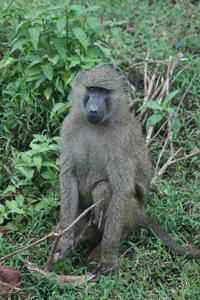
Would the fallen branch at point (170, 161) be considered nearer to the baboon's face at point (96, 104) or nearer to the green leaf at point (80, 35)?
the baboon's face at point (96, 104)

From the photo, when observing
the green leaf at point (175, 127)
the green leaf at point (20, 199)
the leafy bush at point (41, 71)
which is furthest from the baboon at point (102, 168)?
the green leaf at point (175, 127)

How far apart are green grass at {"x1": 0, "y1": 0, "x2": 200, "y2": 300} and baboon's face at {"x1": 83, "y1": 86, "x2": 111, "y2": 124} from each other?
0.74 meters

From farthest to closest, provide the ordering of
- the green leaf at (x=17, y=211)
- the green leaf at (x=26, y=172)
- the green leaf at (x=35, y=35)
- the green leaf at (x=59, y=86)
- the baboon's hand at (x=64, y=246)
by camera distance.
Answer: the green leaf at (x=59, y=86) < the green leaf at (x=35, y=35) < the green leaf at (x=26, y=172) < the green leaf at (x=17, y=211) < the baboon's hand at (x=64, y=246)

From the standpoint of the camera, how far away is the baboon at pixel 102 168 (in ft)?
16.3

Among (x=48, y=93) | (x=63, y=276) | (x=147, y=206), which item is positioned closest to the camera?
(x=63, y=276)

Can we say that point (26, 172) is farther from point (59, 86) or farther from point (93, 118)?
point (59, 86)

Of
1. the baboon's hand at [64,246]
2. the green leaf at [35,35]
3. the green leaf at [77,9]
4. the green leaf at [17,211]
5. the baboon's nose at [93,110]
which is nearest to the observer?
the baboon's nose at [93,110]

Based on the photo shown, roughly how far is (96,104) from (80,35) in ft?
4.14

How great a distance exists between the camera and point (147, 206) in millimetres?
5570

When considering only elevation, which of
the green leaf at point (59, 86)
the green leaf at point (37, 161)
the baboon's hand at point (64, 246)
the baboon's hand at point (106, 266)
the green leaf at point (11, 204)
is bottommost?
the baboon's hand at point (106, 266)

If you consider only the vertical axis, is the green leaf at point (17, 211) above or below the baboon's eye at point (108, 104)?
below

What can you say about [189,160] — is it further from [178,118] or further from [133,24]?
[133,24]

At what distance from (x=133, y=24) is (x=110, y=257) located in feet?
11.3

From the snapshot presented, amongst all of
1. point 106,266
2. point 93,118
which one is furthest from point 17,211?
point 93,118
